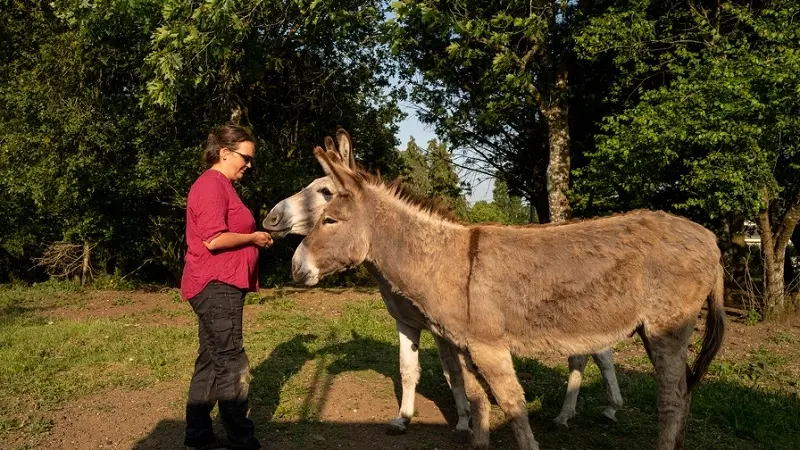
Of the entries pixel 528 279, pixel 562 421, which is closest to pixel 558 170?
pixel 562 421

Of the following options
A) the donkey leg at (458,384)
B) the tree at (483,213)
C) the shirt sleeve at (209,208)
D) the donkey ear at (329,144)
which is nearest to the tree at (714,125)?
the donkey leg at (458,384)

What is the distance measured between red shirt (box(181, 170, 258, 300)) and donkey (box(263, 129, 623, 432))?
341 mm

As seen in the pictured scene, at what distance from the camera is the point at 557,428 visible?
5.26m

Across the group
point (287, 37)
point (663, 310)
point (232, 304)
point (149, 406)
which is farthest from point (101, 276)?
point (663, 310)

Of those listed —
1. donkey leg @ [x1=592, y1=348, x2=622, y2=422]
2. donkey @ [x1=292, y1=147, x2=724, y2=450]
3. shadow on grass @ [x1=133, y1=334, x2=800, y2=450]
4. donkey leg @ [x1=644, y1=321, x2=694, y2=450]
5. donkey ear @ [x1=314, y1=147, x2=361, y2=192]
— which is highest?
donkey ear @ [x1=314, y1=147, x2=361, y2=192]

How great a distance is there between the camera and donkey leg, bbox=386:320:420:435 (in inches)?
200

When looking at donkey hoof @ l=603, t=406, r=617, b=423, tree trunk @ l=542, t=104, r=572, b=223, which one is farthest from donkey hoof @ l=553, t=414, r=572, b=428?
tree trunk @ l=542, t=104, r=572, b=223

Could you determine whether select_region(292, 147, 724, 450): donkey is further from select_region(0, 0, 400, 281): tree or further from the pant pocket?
select_region(0, 0, 400, 281): tree

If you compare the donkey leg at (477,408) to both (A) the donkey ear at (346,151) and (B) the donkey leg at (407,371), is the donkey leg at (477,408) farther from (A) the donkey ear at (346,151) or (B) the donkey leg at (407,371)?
(A) the donkey ear at (346,151)

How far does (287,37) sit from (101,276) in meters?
9.32

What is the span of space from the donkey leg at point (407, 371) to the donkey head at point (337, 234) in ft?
4.31

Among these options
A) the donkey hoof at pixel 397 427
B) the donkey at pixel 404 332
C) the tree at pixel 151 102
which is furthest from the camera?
the tree at pixel 151 102

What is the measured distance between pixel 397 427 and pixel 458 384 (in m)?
0.70

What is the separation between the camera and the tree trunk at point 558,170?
38.0ft
